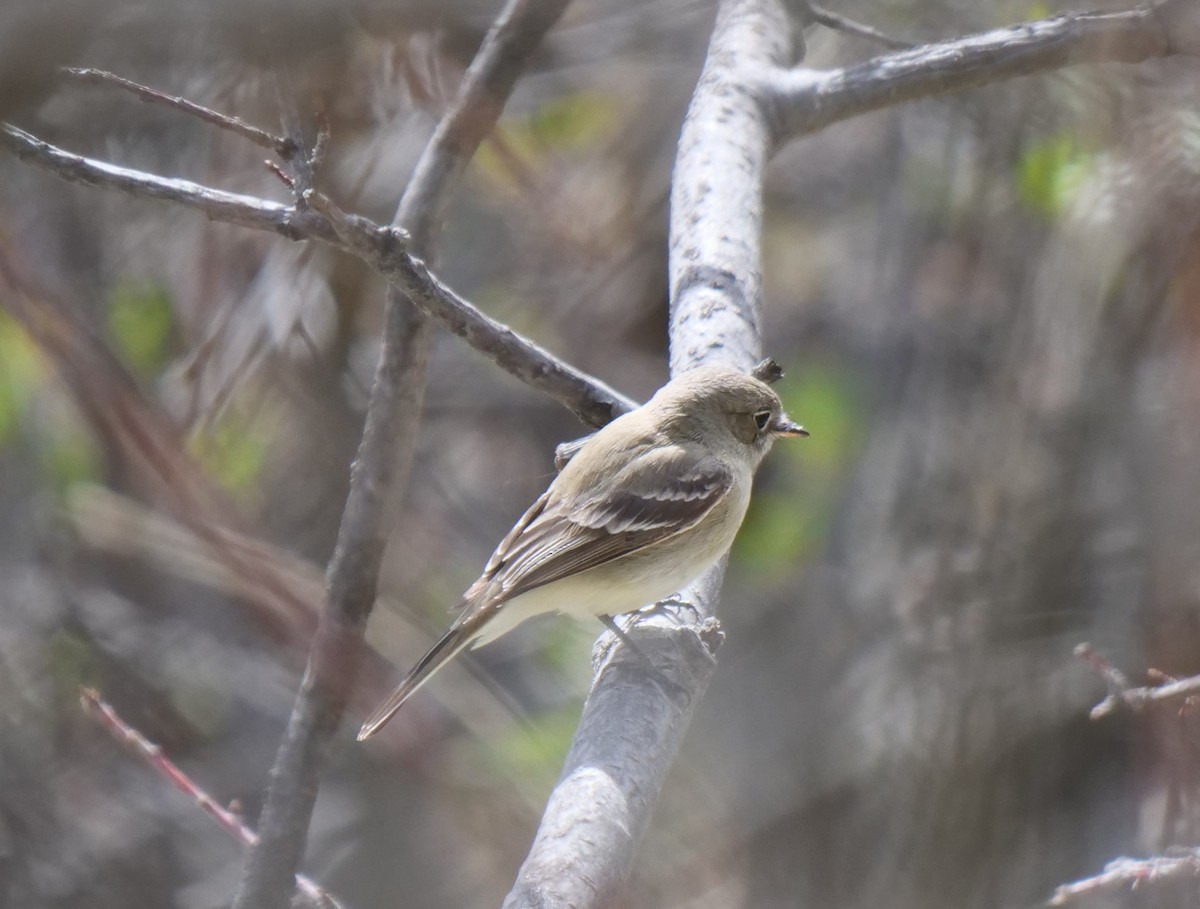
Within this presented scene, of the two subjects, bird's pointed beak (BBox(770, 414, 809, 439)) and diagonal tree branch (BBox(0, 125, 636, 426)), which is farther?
bird's pointed beak (BBox(770, 414, 809, 439))

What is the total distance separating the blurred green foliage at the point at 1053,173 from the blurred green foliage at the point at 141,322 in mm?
3077

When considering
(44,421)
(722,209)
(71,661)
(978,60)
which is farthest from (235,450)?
(978,60)

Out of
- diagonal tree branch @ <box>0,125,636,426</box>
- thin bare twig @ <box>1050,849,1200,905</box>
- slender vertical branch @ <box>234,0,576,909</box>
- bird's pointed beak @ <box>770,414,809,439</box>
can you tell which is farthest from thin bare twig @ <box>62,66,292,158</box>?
bird's pointed beak @ <box>770,414,809,439</box>

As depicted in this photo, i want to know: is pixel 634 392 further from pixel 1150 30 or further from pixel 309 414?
pixel 1150 30

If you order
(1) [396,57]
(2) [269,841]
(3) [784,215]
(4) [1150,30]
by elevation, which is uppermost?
(3) [784,215]

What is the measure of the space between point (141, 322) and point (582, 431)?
1735 mm

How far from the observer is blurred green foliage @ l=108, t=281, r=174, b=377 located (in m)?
4.51

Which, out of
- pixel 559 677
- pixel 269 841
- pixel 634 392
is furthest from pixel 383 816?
pixel 269 841

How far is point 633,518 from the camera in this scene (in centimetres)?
340

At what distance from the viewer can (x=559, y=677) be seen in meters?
4.54

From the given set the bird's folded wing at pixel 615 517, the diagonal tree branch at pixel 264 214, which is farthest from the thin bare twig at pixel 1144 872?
the diagonal tree branch at pixel 264 214

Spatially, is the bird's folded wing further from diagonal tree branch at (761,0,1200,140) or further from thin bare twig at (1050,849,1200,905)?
thin bare twig at (1050,849,1200,905)

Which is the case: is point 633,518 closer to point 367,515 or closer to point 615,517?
point 615,517

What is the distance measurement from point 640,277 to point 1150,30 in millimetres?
2237
